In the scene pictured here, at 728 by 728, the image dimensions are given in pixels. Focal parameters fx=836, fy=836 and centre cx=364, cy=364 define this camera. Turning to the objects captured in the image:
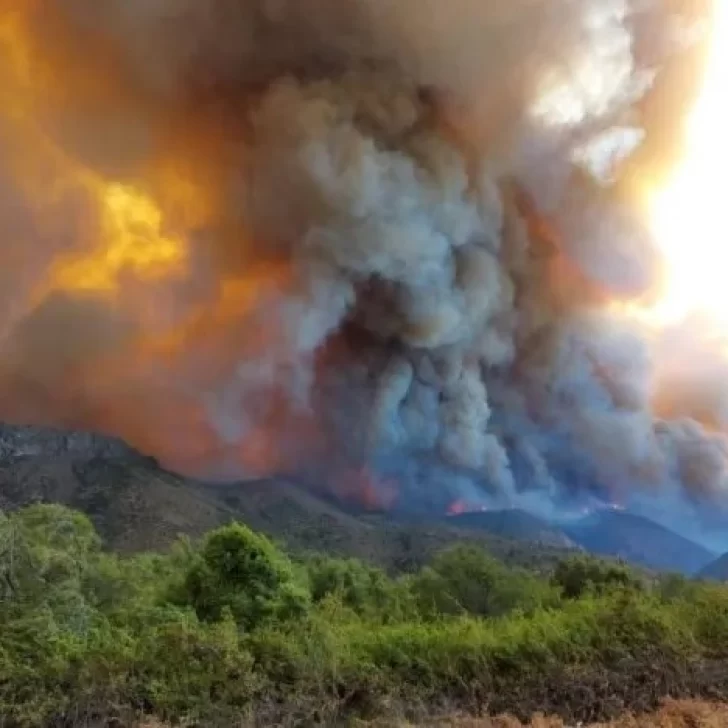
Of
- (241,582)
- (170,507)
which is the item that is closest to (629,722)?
(241,582)

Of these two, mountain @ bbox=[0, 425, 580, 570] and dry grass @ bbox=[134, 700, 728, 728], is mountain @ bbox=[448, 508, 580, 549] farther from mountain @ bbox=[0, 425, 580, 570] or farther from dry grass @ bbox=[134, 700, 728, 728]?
dry grass @ bbox=[134, 700, 728, 728]

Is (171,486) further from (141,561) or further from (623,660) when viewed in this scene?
(623,660)

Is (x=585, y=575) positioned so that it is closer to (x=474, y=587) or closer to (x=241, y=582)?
(x=474, y=587)

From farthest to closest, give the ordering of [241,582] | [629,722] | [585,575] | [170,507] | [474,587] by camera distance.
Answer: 1. [170,507]
2. [585,575]
3. [474,587]
4. [241,582]
5. [629,722]

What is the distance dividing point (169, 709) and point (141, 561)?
111 ft

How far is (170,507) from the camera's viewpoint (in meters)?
98.9

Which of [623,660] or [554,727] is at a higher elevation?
[623,660]

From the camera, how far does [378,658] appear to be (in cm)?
1581

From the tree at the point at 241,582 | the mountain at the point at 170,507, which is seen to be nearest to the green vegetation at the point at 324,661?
the tree at the point at 241,582

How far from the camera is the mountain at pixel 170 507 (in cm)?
8375

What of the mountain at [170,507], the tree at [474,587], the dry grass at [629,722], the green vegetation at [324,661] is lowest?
the dry grass at [629,722]

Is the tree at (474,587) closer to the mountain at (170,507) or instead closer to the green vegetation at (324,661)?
the green vegetation at (324,661)

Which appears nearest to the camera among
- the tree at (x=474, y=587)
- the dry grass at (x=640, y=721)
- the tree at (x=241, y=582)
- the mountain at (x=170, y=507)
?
the dry grass at (x=640, y=721)

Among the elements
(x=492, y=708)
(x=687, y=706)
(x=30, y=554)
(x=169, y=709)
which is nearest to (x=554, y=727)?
(x=492, y=708)
